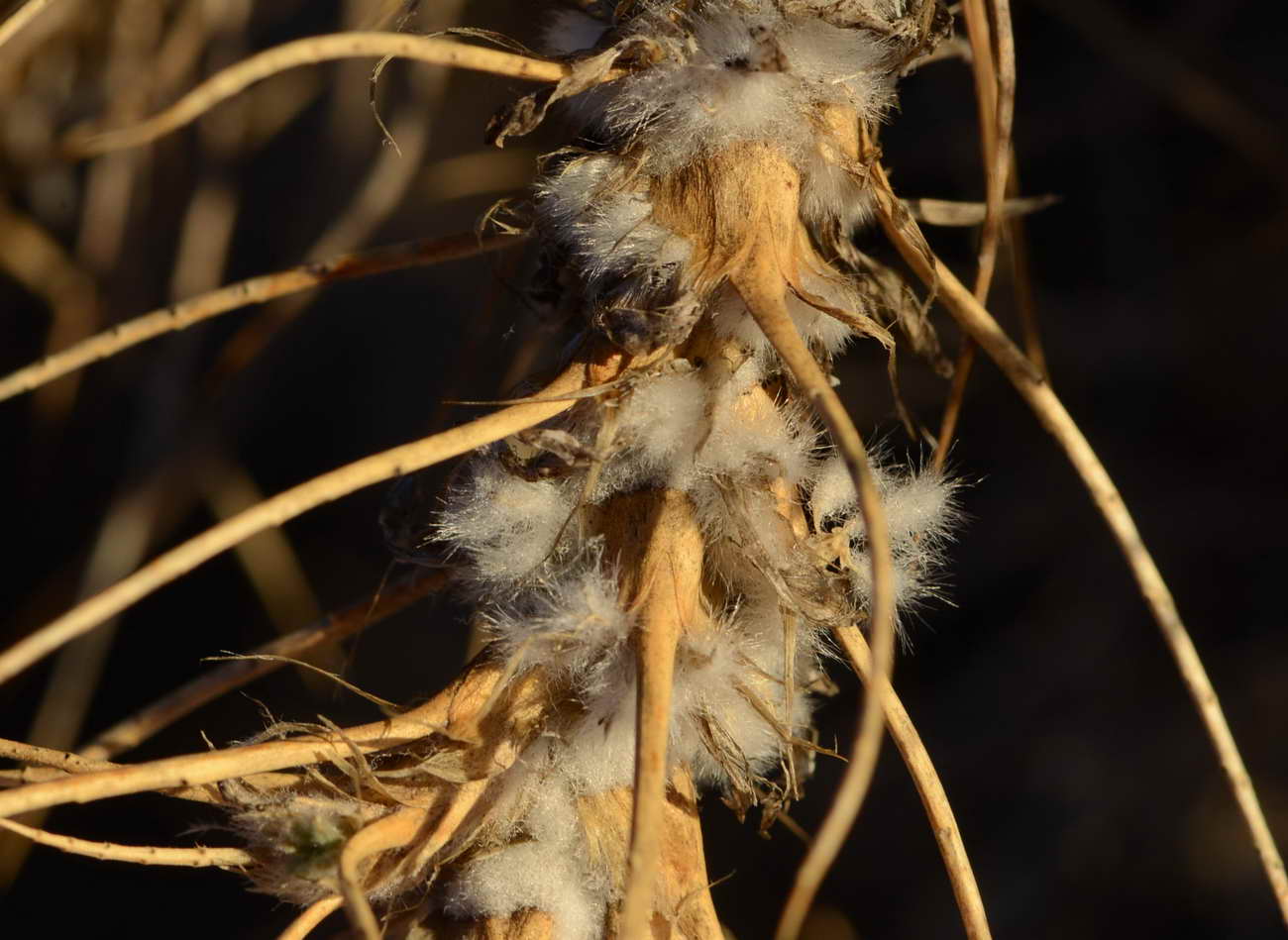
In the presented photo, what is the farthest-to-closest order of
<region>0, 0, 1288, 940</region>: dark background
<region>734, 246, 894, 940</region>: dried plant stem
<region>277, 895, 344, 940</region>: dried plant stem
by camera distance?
<region>0, 0, 1288, 940</region>: dark background < <region>277, 895, 344, 940</region>: dried plant stem < <region>734, 246, 894, 940</region>: dried plant stem

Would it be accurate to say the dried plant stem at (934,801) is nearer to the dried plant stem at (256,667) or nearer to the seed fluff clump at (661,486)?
the seed fluff clump at (661,486)

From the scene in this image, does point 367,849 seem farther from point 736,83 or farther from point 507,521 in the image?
point 736,83

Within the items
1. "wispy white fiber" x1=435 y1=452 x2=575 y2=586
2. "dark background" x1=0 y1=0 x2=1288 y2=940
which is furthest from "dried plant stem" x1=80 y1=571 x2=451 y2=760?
"dark background" x1=0 y1=0 x2=1288 y2=940

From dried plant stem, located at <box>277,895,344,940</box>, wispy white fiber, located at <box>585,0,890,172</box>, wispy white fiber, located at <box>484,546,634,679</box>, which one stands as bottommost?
dried plant stem, located at <box>277,895,344,940</box>

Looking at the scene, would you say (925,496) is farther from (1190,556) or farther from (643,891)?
(1190,556)

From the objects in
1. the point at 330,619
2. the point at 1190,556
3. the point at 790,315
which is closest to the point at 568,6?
the point at 790,315

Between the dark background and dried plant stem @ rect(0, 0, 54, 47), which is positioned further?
the dark background

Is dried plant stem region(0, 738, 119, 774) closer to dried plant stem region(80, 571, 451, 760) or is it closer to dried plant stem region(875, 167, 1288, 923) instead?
dried plant stem region(80, 571, 451, 760)

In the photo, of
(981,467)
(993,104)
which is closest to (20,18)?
(993,104)
